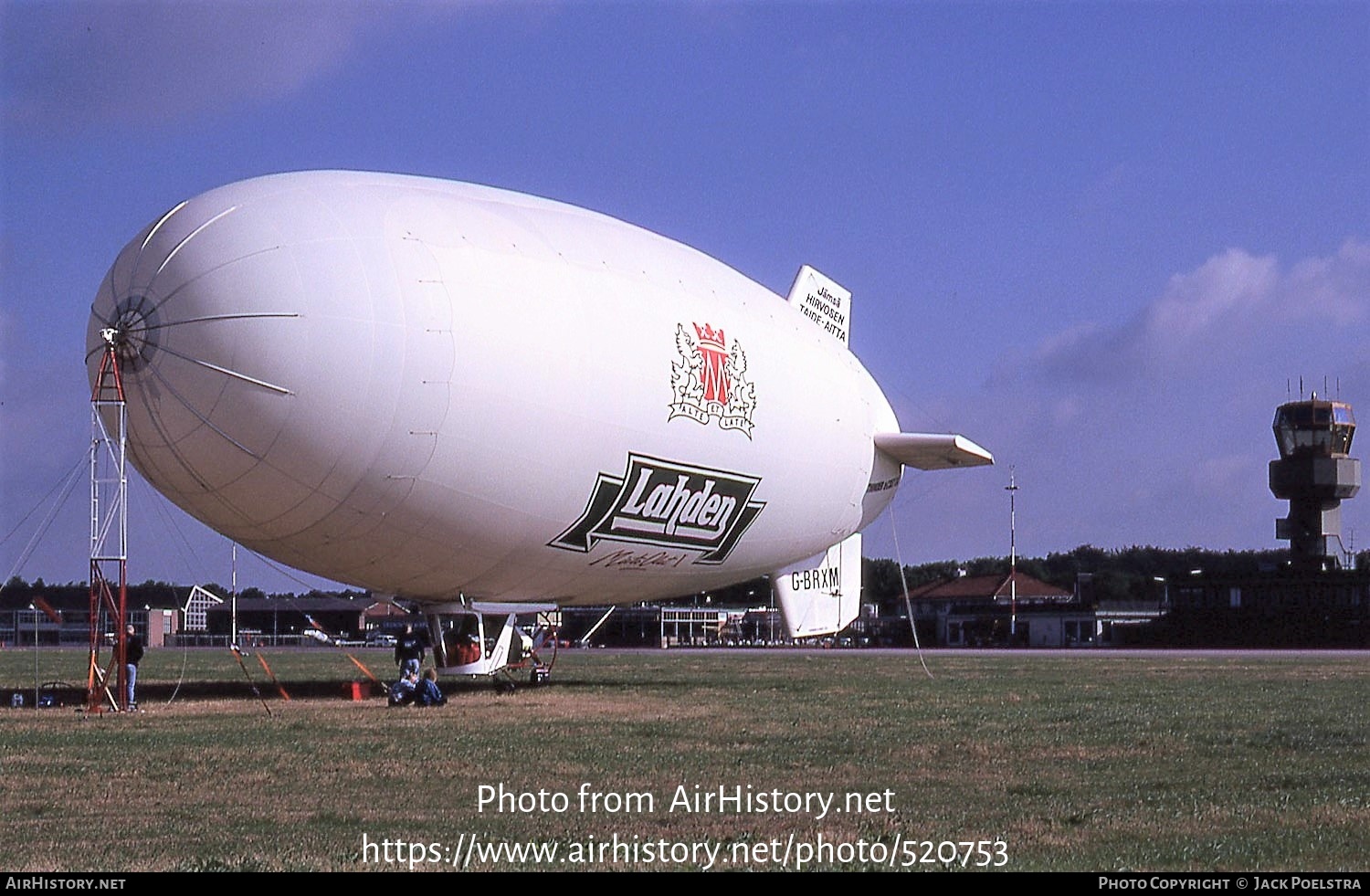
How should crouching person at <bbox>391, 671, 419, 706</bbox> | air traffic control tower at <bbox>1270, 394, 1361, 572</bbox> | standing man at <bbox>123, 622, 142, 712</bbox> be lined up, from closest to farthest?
standing man at <bbox>123, 622, 142, 712</bbox> → crouching person at <bbox>391, 671, 419, 706</bbox> → air traffic control tower at <bbox>1270, 394, 1361, 572</bbox>

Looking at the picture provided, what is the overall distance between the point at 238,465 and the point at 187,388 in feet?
4.05

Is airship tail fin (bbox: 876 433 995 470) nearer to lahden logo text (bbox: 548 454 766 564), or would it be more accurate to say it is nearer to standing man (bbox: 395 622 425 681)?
lahden logo text (bbox: 548 454 766 564)

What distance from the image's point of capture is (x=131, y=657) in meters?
24.3

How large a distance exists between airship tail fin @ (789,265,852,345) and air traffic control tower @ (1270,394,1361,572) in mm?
86674

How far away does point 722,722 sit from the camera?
22.0m

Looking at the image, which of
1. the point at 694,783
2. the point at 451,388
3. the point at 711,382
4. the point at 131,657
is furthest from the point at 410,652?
the point at 694,783

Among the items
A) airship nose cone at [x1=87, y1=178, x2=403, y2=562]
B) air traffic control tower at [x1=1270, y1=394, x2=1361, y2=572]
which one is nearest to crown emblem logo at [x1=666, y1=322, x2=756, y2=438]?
airship nose cone at [x1=87, y1=178, x2=403, y2=562]

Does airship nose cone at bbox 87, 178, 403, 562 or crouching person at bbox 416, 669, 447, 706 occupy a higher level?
airship nose cone at bbox 87, 178, 403, 562

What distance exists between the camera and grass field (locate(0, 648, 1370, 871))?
10.7 m

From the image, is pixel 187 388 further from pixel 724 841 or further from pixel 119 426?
pixel 724 841

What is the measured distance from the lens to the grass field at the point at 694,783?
1067 centimetres

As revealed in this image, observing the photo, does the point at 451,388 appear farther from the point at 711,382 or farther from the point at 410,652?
the point at 410,652

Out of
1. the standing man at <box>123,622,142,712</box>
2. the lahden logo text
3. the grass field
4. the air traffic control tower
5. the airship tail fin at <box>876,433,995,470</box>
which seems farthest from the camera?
the air traffic control tower

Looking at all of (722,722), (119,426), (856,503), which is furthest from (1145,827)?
(856,503)
